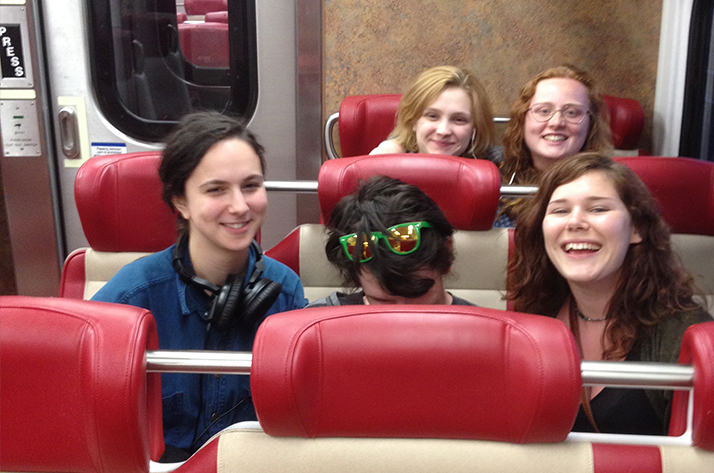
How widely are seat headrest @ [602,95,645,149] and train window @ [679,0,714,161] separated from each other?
0.21 meters

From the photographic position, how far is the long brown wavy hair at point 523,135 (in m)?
2.54

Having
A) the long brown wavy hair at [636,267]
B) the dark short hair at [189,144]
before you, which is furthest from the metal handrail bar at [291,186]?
the long brown wavy hair at [636,267]

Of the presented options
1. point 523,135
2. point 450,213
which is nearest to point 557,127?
point 523,135

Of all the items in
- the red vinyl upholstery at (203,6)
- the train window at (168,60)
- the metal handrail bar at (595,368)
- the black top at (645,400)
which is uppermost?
the red vinyl upholstery at (203,6)

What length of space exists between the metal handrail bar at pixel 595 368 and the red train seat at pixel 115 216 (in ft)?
3.69

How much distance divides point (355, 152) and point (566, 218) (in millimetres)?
1825

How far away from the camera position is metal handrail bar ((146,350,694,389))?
0.95 meters

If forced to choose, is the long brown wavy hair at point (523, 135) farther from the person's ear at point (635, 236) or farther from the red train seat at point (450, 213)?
the person's ear at point (635, 236)

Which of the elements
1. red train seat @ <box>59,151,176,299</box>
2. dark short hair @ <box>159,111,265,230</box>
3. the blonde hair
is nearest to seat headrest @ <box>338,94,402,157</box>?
the blonde hair

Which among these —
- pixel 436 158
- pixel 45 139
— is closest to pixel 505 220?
pixel 436 158

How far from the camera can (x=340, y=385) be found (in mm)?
947

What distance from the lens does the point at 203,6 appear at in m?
2.93

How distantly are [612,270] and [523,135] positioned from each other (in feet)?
4.08

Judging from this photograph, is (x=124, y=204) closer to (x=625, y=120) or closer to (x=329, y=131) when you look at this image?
(x=329, y=131)
